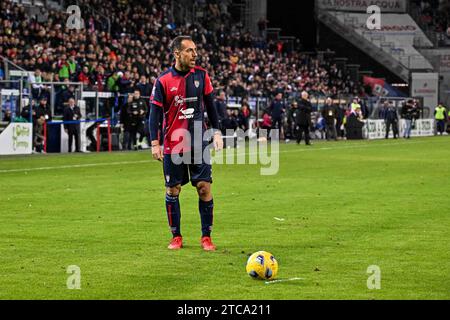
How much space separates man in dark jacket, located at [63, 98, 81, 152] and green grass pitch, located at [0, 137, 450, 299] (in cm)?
993

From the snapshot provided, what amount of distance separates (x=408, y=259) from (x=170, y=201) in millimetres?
→ 2901

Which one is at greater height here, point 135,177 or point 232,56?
point 232,56

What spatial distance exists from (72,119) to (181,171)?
81.1ft

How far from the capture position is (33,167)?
2839 cm

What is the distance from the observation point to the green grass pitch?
9844mm

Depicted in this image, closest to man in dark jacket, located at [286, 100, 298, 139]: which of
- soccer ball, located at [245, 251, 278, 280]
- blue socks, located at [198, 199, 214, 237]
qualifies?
blue socks, located at [198, 199, 214, 237]

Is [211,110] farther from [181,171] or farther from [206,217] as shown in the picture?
[206,217]

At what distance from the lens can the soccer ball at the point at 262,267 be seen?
400 inches

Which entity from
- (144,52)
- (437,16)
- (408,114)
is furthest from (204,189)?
(437,16)

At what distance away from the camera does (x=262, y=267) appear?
10.2 metres

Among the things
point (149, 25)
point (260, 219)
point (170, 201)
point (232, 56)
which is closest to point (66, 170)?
point (260, 219)

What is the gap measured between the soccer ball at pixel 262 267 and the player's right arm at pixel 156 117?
2493 millimetres
